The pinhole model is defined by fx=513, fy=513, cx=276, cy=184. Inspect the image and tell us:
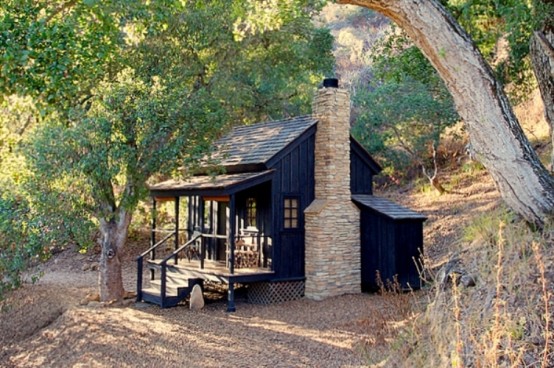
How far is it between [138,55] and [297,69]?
692cm

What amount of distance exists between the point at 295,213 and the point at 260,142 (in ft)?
7.43

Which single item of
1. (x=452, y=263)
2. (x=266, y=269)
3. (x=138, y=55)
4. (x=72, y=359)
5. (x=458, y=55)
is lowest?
(x=72, y=359)

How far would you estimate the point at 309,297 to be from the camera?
42.0 feet

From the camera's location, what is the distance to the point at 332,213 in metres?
12.9

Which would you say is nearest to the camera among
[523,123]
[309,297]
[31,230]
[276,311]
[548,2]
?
[548,2]

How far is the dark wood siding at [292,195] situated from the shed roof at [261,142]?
0.31 metres

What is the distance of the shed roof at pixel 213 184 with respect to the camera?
11.9 metres

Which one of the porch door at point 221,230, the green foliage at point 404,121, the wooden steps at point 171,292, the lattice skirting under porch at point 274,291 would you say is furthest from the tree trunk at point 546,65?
the green foliage at point 404,121

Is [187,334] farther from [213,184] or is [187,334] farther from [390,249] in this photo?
[390,249]

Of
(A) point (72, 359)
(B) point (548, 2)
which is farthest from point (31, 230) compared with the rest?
(B) point (548, 2)

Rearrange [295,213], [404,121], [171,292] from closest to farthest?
[171,292], [295,213], [404,121]

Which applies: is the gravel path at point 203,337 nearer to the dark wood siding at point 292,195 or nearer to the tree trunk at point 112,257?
the tree trunk at point 112,257

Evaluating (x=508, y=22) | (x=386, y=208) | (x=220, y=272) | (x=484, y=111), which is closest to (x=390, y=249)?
(x=386, y=208)

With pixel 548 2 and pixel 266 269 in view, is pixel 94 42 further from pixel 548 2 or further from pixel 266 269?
pixel 266 269
